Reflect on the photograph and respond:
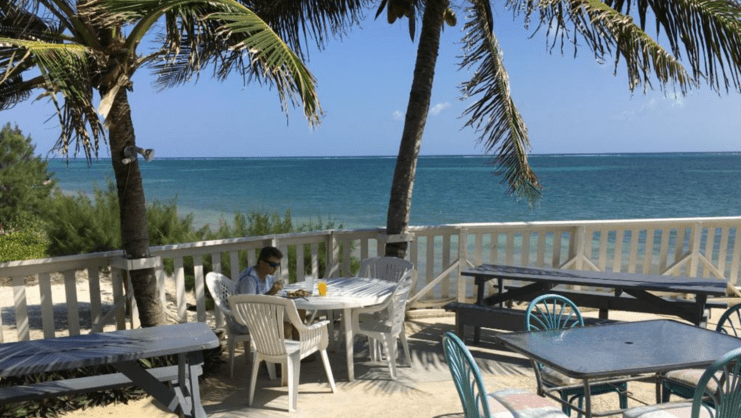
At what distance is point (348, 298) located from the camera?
16.0ft

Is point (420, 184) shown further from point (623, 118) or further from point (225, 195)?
point (623, 118)

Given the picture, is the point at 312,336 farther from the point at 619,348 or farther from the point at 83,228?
the point at 83,228

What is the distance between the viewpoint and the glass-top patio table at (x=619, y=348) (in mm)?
2947

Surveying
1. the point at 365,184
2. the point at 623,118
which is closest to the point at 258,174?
the point at 365,184

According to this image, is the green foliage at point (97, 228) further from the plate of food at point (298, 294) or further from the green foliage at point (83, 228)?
the plate of food at point (298, 294)

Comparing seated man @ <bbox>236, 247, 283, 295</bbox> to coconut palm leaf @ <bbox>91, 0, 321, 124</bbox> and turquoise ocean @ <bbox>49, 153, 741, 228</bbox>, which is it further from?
turquoise ocean @ <bbox>49, 153, 741, 228</bbox>

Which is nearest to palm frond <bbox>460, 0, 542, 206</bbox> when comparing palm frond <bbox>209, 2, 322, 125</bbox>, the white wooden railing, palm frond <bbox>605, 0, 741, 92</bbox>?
the white wooden railing

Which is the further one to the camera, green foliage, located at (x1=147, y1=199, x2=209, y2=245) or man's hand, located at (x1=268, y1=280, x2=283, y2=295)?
green foliage, located at (x1=147, y1=199, x2=209, y2=245)

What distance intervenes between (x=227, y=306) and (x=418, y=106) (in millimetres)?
2631

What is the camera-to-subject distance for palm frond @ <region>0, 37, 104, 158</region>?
3.32m

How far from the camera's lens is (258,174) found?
6222cm

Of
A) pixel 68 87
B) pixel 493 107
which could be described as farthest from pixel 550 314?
pixel 493 107

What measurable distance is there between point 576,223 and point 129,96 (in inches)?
185

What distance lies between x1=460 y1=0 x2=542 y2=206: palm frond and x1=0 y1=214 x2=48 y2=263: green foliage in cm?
705
